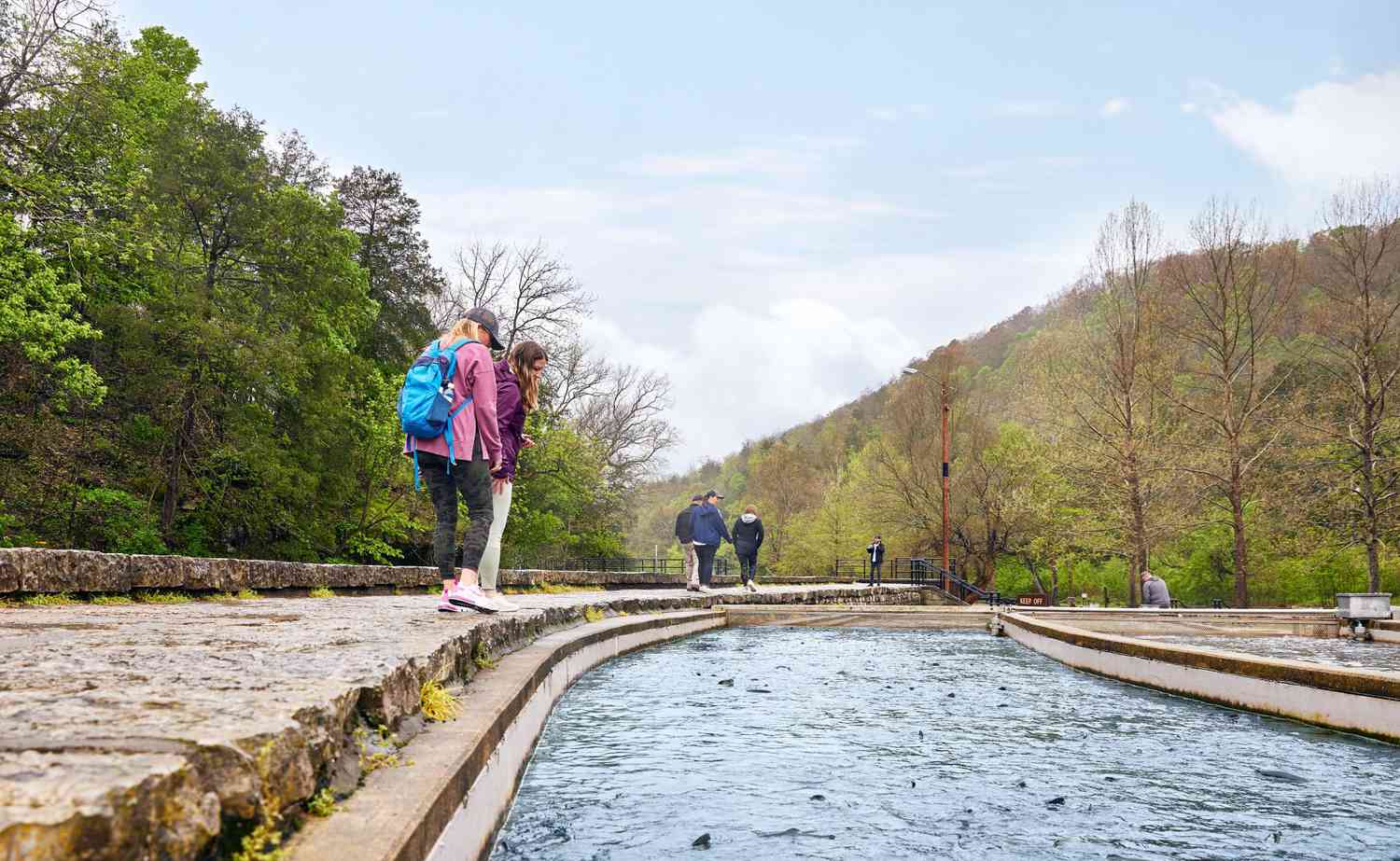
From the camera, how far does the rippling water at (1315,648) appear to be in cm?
891

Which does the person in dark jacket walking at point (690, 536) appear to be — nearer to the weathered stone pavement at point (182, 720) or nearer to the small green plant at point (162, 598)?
the small green plant at point (162, 598)

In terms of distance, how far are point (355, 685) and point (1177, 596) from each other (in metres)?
57.5

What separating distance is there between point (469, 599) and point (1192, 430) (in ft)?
123

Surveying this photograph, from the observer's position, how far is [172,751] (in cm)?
186

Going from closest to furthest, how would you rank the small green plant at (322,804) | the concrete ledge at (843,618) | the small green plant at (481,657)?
the small green plant at (322,804) → the small green plant at (481,657) → the concrete ledge at (843,618)

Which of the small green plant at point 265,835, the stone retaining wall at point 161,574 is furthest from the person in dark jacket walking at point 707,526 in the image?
the small green plant at point 265,835

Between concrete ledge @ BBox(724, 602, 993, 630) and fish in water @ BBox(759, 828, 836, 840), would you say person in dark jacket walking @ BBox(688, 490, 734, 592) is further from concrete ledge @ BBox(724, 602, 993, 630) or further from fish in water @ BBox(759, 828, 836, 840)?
fish in water @ BBox(759, 828, 836, 840)

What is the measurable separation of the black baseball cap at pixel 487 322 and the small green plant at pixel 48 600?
124 inches

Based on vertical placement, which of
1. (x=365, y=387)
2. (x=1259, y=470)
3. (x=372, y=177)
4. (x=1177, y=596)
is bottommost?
(x=1177, y=596)

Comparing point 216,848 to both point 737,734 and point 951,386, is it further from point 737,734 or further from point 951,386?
point 951,386

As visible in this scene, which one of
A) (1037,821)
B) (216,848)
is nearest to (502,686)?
(1037,821)

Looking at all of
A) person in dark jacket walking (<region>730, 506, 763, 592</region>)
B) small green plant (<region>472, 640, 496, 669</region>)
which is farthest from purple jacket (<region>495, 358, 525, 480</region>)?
person in dark jacket walking (<region>730, 506, 763, 592</region>)

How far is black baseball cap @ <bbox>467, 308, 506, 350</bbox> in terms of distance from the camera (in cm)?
705

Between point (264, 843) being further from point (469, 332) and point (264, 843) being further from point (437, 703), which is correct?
point (469, 332)
